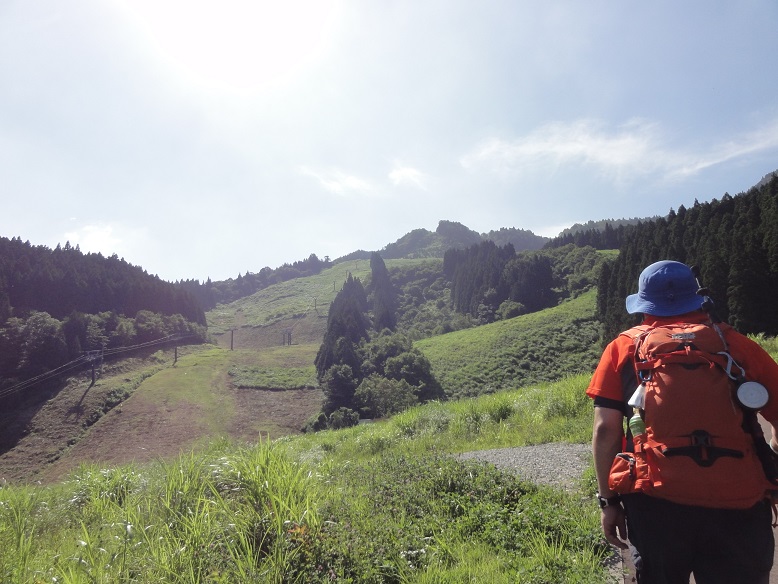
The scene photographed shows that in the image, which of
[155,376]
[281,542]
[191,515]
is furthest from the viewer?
[155,376]

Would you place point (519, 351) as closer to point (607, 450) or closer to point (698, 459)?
point (607, 450)

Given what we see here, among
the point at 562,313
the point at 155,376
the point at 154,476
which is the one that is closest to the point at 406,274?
the point at 562,313

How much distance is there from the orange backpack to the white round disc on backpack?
0.12 feet

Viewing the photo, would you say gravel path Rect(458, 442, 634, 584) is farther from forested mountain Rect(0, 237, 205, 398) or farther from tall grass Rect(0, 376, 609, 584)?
forested mountain Rect(0, 237, 205, 398)

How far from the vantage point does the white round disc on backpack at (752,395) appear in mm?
1745

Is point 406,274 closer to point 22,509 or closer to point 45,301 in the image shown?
point 45,301

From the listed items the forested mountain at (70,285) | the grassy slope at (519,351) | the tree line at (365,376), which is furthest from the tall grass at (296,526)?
the forested mountain at (70,285)

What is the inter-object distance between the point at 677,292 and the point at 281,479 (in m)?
3.77

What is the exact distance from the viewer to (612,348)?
2.21 meters

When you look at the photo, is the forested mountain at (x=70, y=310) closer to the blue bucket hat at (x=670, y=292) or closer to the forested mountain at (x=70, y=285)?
the forested mountain at (x=70, y=285)

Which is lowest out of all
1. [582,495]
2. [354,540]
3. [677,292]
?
[582,495]

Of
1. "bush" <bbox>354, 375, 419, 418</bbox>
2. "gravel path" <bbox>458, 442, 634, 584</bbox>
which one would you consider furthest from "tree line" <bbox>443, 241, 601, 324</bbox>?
"gravel path" <bbox>458, 442, 634, 584</bbox>

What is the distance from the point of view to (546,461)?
6289 mm

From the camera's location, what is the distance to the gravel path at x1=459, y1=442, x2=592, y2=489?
5.37 metres
